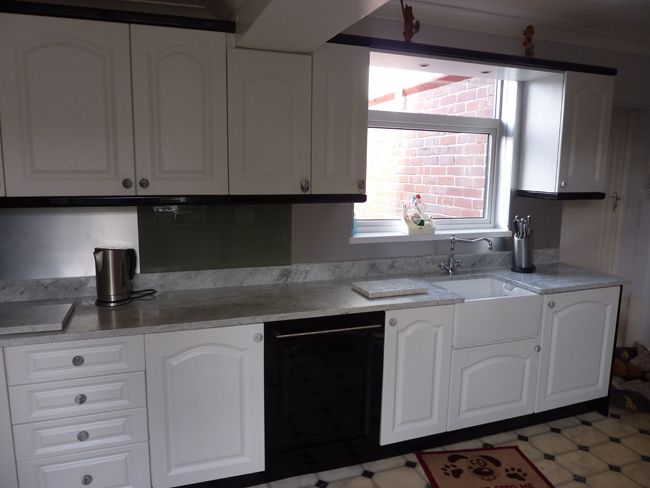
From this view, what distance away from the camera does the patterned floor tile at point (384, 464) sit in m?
2.32

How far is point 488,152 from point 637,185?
4.18ft

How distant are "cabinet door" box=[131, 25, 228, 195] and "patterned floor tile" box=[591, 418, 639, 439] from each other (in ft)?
8.33

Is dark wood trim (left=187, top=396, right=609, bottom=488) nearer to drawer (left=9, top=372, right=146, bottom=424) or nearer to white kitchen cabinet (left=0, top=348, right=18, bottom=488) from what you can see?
drawer (left=9, top=372, right=146, bottom=424)

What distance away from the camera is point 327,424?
2.22 metres

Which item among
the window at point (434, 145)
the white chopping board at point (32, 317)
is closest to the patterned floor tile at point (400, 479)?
the window at point (434, 145)

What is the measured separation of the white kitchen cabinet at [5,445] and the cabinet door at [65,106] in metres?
0.72

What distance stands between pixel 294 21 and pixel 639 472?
2.64 m

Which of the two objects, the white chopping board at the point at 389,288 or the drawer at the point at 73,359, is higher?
the white chopping board at the point at 389,288

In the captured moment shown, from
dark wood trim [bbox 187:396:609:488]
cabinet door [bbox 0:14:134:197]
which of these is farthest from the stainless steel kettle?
dark wood trim [bbox 187:396:609:488]

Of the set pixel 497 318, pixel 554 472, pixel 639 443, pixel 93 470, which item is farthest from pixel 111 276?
pixel 639 443

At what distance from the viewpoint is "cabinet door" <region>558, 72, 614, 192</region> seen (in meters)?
2.79

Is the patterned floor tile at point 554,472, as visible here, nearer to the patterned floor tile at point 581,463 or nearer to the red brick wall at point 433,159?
the patterned floor tile at point 581,463

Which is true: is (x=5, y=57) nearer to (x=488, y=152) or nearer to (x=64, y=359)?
(x=64, y=359)

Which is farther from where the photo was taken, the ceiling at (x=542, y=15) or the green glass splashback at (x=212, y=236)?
the ceiling at (x=542, y=15)
